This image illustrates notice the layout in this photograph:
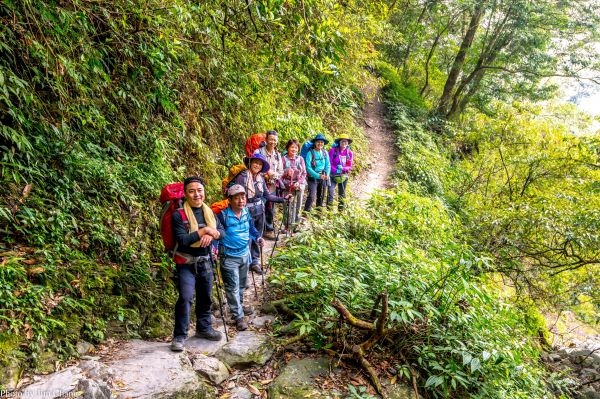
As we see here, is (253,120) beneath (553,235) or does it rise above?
above

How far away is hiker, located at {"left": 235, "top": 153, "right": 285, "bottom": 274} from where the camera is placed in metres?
6.02

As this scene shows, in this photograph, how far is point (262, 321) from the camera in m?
5.54

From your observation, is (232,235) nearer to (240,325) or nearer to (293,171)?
(240,325)

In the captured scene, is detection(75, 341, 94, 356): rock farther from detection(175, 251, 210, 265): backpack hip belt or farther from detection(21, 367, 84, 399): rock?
detection(175, 251, 210, 265): backpack hip belt

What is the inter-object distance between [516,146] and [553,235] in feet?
22.6

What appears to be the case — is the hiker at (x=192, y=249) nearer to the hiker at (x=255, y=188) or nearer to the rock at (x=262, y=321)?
the rock at (x=262, y=321)

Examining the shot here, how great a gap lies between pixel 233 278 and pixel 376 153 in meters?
14.2

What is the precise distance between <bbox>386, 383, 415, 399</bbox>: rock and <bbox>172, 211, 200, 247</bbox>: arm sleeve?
294 cm

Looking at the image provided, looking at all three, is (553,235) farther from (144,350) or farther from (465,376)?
(144,350)

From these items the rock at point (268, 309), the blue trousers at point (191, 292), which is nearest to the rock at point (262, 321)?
the rock at point (268, 309)

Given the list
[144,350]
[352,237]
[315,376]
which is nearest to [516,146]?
[352,237]

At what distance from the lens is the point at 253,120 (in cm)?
998

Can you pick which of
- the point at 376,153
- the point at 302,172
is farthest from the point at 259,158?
the point at 376,153

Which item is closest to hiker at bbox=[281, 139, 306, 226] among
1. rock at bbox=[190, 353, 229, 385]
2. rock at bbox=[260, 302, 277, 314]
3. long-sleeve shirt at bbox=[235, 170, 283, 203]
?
long-sleeve shirt at bbox=[235, 170, 283, 203]
